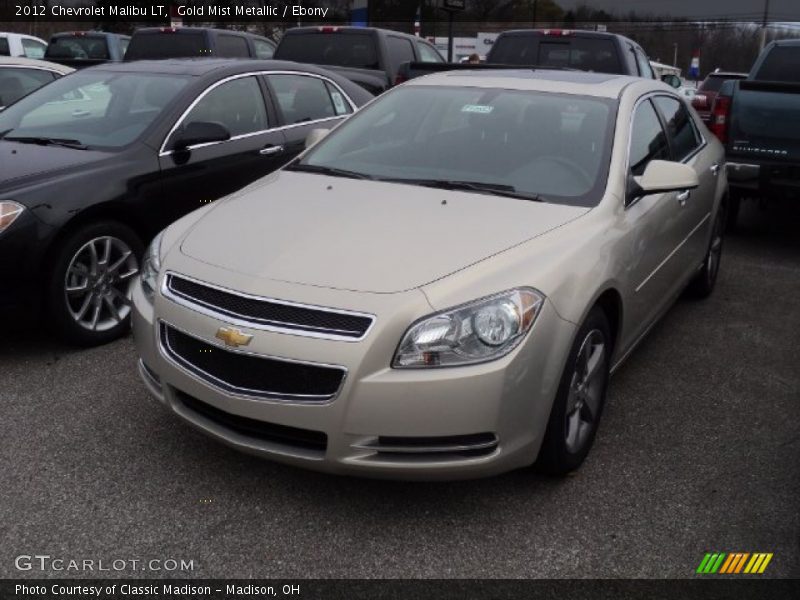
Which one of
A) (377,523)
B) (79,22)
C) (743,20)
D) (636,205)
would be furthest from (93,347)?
(743,20)

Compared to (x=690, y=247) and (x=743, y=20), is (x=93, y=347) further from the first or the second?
(x=743, y=20)

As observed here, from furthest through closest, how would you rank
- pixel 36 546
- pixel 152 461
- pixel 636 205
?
1. pixel 636 205
2. pixel 152 461
3. pixel 36 546

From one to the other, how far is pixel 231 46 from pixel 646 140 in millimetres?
9206

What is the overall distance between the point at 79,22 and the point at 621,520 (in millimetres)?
42866

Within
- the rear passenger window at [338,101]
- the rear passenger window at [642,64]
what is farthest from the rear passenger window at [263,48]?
the rear passenger window at [338,101]

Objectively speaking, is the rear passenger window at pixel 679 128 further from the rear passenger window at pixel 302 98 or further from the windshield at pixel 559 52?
the windshield at pixel 559 52

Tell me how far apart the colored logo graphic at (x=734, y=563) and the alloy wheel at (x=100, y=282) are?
3201 mm

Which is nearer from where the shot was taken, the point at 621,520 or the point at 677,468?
the point at 621,520

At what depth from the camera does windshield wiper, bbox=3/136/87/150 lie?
496cm

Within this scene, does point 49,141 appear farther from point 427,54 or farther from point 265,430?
point 427,54

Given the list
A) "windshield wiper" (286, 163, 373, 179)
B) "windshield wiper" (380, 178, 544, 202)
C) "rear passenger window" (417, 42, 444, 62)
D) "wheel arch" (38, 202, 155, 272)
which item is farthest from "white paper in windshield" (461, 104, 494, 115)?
"rear passenger window" (417, 42, 444, 62)

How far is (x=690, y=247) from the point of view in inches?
190

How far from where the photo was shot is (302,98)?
→ 643 centimetres

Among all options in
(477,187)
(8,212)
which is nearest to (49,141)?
(8,212)
